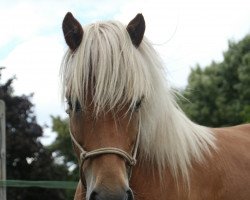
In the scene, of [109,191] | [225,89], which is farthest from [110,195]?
[225,89]

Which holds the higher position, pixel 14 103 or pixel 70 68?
pixel 70 68

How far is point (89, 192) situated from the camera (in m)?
2.91

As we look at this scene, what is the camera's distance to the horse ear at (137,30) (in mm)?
3340

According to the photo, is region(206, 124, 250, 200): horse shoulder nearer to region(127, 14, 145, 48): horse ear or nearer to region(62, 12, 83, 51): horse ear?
region(127, 14, 145, 48): horse ear

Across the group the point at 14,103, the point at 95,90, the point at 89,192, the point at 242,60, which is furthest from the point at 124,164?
the point at 242,60

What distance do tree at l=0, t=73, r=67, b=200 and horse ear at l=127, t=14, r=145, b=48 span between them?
12714 mm

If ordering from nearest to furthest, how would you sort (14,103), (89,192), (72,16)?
(89,192)
(72,16)
(14,103)

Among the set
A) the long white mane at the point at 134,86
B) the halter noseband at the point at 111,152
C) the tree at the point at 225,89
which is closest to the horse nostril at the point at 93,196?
the halter noseband at the point at 111,152

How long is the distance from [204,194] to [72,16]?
1.33 metres

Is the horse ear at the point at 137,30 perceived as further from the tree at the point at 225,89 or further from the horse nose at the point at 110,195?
the tree at the point at 225,89

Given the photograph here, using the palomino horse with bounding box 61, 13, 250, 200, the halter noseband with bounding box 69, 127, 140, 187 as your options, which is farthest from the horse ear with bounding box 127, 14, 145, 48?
the halter noseband with bounding box 69, 127, 140, 187

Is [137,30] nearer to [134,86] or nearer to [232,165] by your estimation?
[134,86]

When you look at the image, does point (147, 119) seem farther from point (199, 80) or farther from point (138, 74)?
point (199, 80)

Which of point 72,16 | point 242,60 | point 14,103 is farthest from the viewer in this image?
point 242,60
